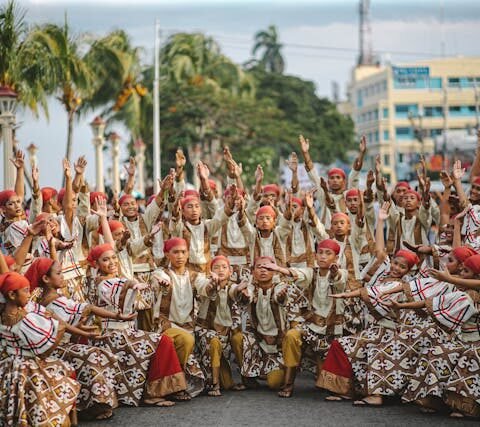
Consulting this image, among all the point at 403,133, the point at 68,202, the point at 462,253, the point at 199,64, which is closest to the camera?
the point at 462,253

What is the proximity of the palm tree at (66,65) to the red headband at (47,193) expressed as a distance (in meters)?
9.80

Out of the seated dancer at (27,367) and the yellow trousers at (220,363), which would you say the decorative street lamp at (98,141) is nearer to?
the yellow trousers at (220,363)

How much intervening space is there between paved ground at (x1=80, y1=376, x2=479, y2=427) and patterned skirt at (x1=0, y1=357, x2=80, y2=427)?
0.52 m

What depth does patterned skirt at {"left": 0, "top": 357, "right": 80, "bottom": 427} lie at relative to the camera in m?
7.32

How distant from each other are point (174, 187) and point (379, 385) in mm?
4779

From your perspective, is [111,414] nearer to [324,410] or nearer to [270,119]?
[324,410]

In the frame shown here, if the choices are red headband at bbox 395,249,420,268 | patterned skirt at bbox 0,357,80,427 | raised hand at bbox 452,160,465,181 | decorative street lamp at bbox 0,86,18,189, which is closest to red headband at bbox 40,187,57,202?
decorative street lamp at bbox 0,86,18,189

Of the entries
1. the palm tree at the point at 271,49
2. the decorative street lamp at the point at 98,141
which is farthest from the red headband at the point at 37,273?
the palm tree at the point at 271,49

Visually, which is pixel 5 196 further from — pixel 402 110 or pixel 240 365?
pixel 402 110

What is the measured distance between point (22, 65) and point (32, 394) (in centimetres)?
1331

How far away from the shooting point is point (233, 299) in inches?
371

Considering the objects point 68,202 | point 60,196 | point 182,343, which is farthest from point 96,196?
point 182,343

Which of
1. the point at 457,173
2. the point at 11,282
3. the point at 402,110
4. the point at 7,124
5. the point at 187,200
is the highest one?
the point at 402,110

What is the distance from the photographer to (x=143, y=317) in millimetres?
9711
